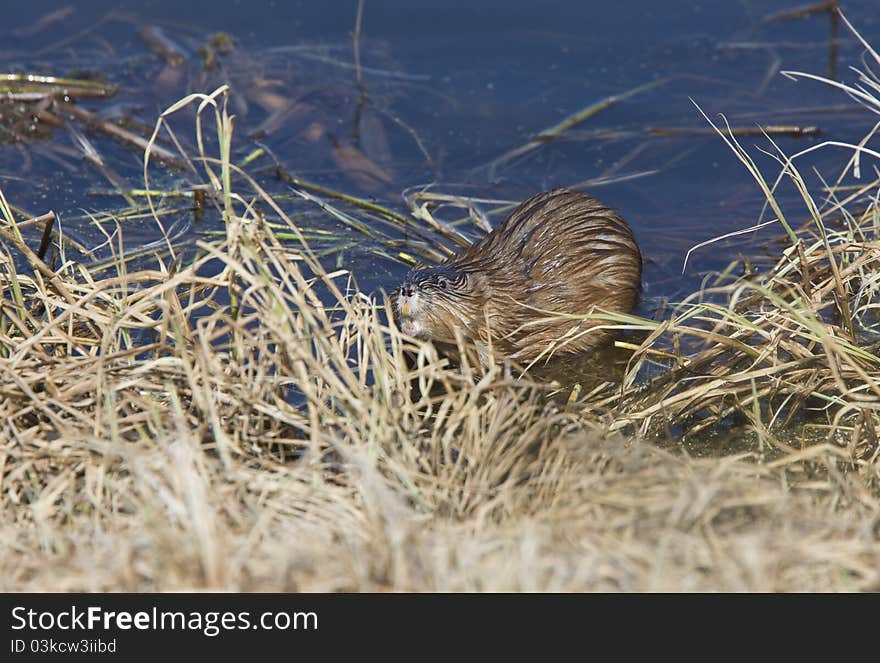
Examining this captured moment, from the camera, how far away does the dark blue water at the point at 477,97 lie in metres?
5.94

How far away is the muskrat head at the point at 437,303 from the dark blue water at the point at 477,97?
82 centimetres

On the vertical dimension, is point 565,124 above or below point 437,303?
above

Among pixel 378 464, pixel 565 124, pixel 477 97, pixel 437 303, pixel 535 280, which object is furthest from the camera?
pixel 477 97

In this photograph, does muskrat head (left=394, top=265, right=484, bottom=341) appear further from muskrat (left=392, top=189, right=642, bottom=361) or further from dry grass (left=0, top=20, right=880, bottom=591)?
dry grass (left=0, top=20, right=880, bottom=591)

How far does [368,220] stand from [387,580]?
3.27 m

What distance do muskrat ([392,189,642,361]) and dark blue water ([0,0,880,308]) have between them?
54cm

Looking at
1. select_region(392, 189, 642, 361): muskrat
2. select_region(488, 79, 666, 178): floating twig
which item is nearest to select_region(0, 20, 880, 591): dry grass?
select_region(392, 189, 642, 361): muskrat

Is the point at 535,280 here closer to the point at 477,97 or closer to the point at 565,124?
the point at 565,124

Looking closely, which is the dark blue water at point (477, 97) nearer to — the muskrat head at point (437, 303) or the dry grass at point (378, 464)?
the muskrat head at point (437, 303)

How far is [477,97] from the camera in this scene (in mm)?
7012

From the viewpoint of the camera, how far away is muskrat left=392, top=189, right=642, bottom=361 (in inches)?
172

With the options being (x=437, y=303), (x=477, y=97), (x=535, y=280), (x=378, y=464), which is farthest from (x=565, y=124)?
(x=378, y=464)

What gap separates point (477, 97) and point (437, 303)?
300cm

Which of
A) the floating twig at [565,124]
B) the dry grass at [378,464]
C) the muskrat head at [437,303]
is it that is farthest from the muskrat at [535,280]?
the floating twig at [565,124]
